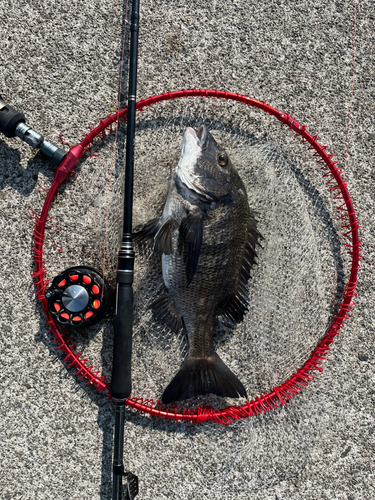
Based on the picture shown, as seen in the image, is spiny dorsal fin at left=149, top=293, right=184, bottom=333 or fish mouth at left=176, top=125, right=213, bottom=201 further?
spiny dorsal fin at left=149, top=293, right=184, bottom=333

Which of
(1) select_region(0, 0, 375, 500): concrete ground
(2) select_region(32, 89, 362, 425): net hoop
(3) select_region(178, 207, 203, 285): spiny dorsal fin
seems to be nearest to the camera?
(3) select_region(178, 207, 203, 285): spiny dorsal fin

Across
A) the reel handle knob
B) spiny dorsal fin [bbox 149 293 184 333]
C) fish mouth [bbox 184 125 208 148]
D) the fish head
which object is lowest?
spiny dorsal fin [bbox 149 293 184 333]

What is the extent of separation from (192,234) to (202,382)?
2.20 feet

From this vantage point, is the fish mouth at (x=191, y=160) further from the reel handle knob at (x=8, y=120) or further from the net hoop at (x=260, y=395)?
the reel handle knob at (x=8, y=120)

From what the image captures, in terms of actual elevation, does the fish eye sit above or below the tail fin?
above

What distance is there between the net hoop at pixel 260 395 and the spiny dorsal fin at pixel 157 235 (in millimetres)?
421

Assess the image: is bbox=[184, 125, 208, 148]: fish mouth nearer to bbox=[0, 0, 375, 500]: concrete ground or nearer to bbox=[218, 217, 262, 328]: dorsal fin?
bbox=[0, 0, 375, 500]: concrete ground

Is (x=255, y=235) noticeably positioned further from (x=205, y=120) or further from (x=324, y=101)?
(x=324, y=101)

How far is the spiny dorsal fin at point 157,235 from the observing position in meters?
1.56

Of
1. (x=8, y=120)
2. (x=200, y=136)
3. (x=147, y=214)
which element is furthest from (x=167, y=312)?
(x=8, y=120)

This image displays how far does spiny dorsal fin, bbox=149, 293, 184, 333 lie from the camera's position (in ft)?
5.45

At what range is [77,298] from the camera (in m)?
1.61

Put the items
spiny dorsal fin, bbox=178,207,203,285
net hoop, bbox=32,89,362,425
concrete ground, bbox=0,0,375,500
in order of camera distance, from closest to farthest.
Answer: spiny dorsal fin, bbox=178,207,203,285 < net hoop, bbox=32,89,362,425 < concrete ground, bbox=0,0,375,500

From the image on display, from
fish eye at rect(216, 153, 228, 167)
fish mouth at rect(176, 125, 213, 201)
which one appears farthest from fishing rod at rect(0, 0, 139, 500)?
fish eye at rect(216, 153, 228, 167)
